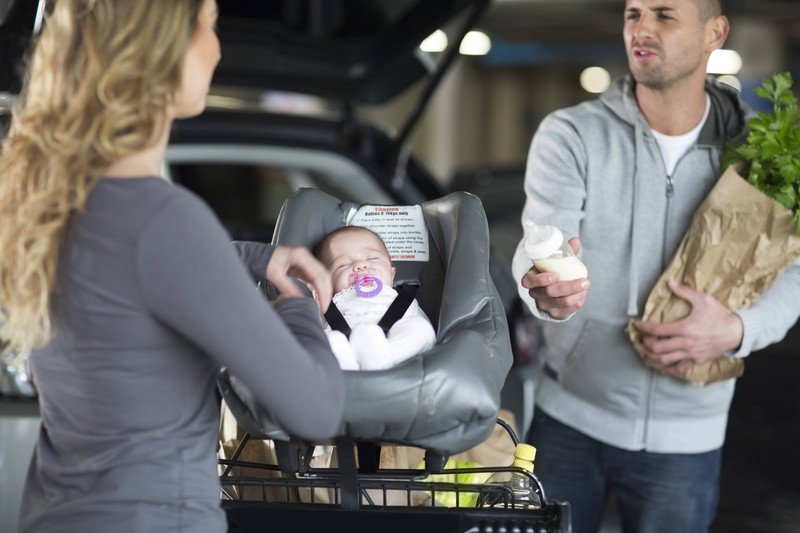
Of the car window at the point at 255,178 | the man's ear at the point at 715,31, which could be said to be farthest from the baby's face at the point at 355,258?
the car window at the point at 255,178

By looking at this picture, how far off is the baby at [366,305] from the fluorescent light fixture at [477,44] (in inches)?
483

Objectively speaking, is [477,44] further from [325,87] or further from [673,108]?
[673,108]

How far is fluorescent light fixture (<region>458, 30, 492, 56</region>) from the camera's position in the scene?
14.4 m

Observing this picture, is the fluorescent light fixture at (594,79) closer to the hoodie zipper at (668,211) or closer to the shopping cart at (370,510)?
the hoodie zipper at (668,211)

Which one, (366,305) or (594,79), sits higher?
(594,79)

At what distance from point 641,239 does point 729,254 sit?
228mm

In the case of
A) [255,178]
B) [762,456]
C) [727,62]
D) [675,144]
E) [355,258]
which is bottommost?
[762,456]

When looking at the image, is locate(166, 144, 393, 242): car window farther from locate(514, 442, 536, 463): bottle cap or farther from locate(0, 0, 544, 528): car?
locate(514, 442, 536, 463): bottle cap

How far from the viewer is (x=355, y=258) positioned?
7.15 feet

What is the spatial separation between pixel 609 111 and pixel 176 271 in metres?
1.61

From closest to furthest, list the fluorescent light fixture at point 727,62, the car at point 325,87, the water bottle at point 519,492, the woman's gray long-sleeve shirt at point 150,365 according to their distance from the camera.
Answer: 1. the woman's gray long-sleeve shirt at point 150,365
2. the water bottle at point 519,492
3. the car at point 325,87
4. the fluorescent light fixture at point 727,62

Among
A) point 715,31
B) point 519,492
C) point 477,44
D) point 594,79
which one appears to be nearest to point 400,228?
point 519,492

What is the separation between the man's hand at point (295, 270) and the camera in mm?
1749

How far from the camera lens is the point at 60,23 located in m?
1.50
